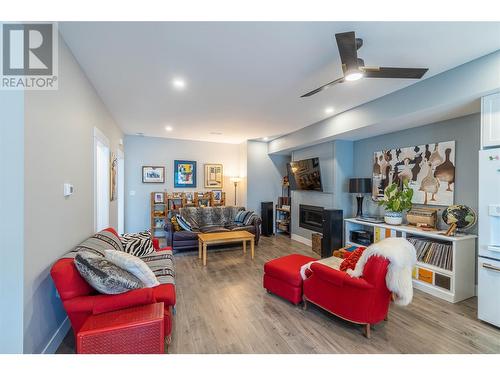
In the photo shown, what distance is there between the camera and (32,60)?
162 centimetres

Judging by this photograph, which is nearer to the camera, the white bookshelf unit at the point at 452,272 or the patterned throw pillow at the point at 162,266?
the patterned throw pillow at the point at 162,266

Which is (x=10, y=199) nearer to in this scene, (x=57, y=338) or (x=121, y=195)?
(x=57, y=338)

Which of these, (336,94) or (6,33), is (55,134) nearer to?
(6,33)

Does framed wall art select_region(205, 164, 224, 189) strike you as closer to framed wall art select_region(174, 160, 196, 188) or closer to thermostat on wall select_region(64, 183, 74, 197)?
framed wall art select_region(174, 160, 196, 188)

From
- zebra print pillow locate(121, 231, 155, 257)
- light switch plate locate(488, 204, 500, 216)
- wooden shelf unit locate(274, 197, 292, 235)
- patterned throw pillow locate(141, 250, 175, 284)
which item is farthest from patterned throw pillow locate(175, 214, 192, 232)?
light switch plate locate(488, 204, 500, 216)

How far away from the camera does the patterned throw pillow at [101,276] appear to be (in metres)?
1.66

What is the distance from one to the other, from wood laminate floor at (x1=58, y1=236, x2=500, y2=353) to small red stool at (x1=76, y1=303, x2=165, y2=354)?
509 millimetres

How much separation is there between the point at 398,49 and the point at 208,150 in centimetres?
509

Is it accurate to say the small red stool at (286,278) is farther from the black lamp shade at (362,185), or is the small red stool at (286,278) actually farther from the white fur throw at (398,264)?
the black lamp shade at (362,185)

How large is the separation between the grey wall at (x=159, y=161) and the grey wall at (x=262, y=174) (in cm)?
33

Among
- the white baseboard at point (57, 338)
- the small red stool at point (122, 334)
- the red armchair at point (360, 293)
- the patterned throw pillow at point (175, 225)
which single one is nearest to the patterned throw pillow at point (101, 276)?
the small red stool at point (122, 334)

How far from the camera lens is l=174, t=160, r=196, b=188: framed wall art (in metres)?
6.15

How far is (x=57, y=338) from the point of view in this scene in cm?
189
